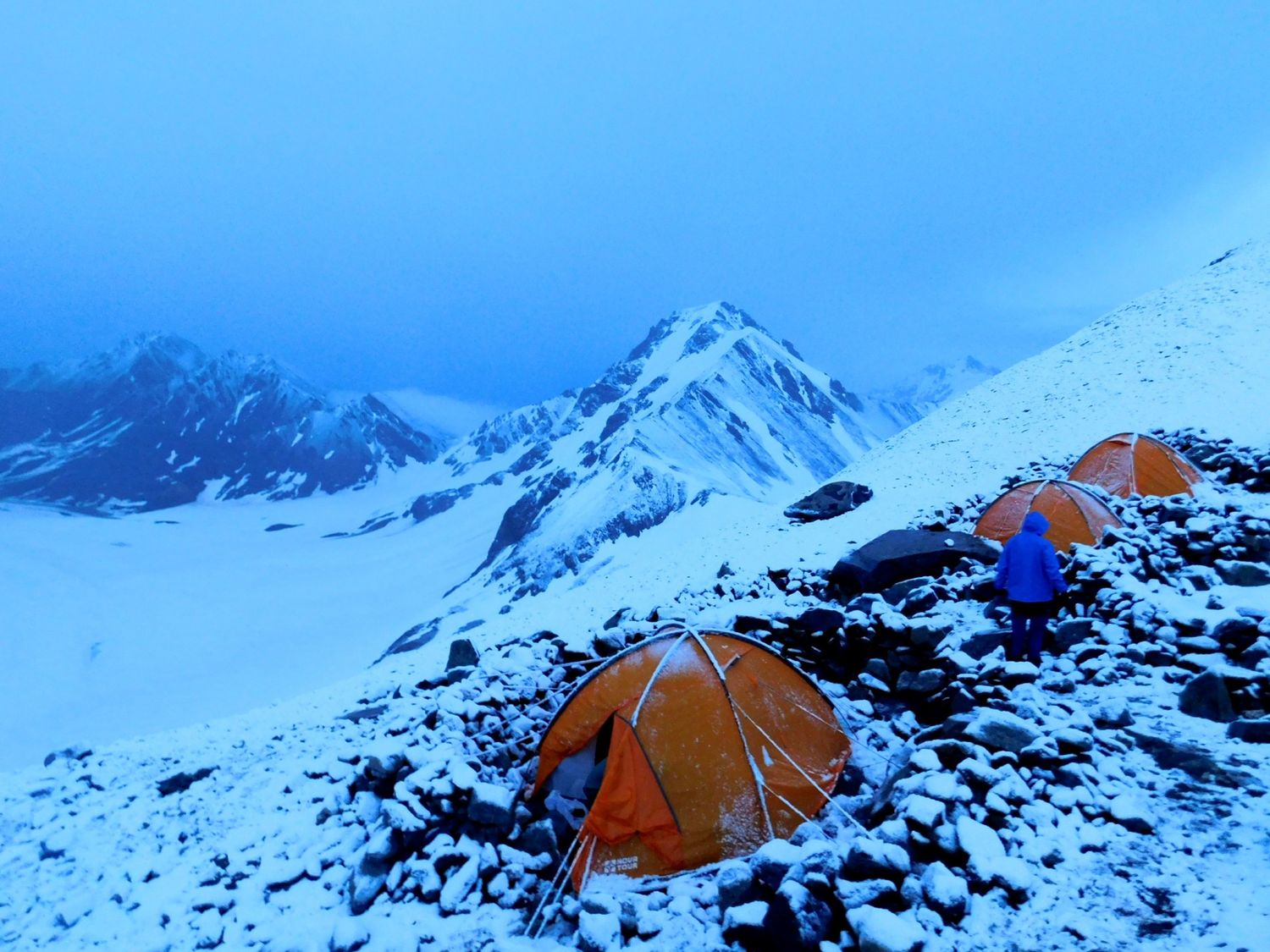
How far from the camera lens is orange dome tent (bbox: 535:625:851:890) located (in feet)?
17.0

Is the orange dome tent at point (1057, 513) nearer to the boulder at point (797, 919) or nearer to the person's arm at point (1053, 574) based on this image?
the person's arm at point (1053, 574)

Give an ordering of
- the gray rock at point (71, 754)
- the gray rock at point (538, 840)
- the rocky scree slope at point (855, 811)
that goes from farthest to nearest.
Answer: the gray rock at point (71, 754)
the gray rock at point (538, 840)
the rocky scree slope at point (855, 811)

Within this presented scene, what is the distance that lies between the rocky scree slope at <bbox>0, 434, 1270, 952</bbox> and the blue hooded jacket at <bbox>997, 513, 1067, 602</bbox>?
1.83ft

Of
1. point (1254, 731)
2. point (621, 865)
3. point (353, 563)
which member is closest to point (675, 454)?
point (621, 865)

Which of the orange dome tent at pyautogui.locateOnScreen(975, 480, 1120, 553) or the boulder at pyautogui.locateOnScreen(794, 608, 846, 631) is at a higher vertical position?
the orange dome tent at pyautogui.locateOnScreen(975, 480, 1120, 553)

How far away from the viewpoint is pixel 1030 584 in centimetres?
710

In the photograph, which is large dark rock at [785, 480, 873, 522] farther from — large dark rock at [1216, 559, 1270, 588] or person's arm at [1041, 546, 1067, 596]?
person's arm at [1041, 546, 1067, 596]

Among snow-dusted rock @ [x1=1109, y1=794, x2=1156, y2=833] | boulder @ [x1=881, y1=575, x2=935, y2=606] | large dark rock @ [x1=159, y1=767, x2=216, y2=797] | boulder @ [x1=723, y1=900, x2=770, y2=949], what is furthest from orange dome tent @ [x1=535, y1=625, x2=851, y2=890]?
large dark rock @ [x1=159, y1=767, x2=216, y2=797]

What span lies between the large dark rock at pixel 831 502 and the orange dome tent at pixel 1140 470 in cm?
1060

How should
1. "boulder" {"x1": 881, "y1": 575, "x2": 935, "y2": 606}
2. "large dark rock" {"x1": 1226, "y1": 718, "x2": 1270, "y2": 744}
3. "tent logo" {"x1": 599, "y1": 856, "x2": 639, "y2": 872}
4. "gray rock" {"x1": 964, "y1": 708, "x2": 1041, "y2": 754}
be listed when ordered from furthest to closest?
"boulder" {"x1": 881, "y1": 575, "x2": 935, "y2": 606} < "tent logo" {"x1": 599, "y1": 856, "x2": 639, "y2": 872} < "gray rock" {"x1": 964, "y1": 708, "x2": 1041, "y2": 754} < "large dark rock" {"x1": 1226, "y1": 718, "x2": 1270, "y2": 744}

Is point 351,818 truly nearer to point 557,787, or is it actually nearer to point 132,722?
point 557,787

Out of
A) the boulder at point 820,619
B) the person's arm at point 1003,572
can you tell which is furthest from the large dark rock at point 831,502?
the boulder at point 820,619

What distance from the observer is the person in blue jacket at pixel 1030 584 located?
7.07 m

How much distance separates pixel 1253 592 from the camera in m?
6.84
